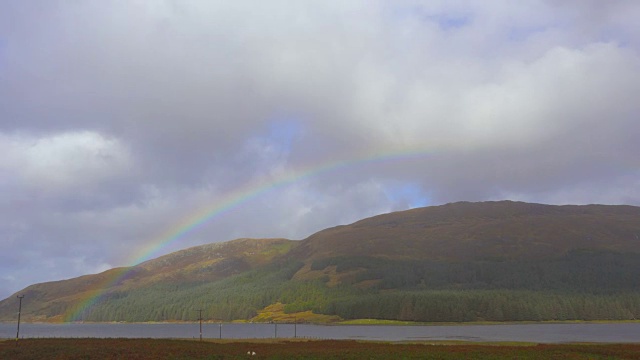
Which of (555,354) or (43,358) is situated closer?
(43,358)

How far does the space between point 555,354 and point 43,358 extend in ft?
194

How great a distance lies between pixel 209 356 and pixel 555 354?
41.4 metres

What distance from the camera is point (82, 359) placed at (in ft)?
205

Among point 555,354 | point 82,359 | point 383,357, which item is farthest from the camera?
point 555,354

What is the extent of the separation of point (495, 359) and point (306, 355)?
21.7 metres

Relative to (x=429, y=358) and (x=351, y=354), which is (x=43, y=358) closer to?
(x=351, y=354)

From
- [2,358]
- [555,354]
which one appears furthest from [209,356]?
[555,354]

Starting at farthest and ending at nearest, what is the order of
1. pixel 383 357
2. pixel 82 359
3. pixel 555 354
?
pixel 555 354 < pixel 383 357 < pixel 82 359

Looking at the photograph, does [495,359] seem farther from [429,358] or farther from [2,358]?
[2,358]

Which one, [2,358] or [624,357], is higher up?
[2,358]

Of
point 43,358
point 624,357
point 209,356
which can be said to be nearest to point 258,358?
point 209,356

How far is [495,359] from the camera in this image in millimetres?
63688

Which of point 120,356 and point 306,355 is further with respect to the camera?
point 306,355

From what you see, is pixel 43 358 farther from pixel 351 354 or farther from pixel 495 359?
pixel 495 359
